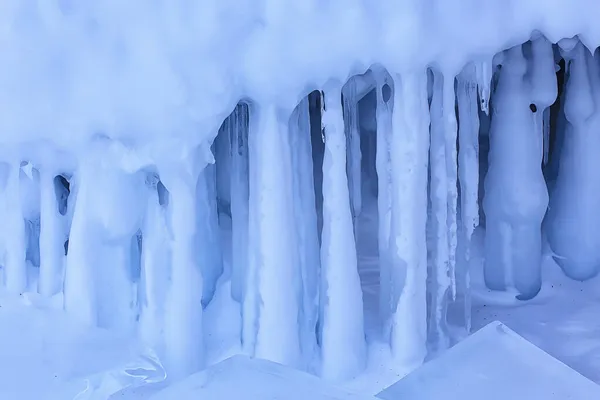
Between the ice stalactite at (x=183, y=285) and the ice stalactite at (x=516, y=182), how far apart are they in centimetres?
121

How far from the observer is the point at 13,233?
2.47m

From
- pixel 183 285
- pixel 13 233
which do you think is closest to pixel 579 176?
pixel 183 285

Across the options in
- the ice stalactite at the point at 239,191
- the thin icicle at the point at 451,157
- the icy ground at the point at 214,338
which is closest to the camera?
the icy ground at the point at 214,338

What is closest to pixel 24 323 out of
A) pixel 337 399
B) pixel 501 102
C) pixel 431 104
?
pixel 337 399

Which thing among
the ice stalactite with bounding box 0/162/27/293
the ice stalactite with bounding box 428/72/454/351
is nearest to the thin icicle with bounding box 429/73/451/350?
the ice stalactite with bounding box 428/72/454/351

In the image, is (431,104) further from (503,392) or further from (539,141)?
(503,392)

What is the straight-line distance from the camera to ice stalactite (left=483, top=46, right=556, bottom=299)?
96.3 inches

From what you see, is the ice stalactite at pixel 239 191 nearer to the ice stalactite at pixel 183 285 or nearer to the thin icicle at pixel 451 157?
the ice stalactite at pixel 183 285

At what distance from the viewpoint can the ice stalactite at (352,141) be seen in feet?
7.22

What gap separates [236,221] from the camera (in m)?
2.26

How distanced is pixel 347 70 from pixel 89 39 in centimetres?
71

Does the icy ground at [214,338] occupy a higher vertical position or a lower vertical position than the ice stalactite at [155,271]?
lower

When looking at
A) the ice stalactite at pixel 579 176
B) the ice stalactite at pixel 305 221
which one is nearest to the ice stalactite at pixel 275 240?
the ice stalactite at pixel 305 221

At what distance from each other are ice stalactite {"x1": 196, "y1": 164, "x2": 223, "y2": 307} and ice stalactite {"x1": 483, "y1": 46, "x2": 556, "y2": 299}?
Result: 3.44 feet
